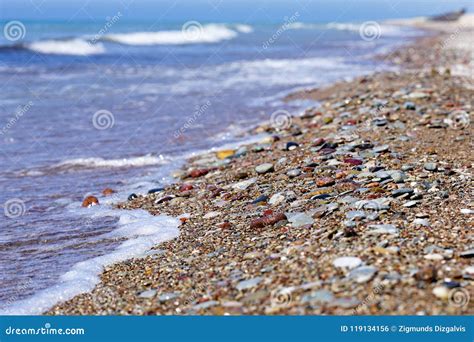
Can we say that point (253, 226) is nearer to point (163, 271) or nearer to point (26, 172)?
point (163, 271)

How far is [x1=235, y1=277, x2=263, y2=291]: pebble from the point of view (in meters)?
4.91

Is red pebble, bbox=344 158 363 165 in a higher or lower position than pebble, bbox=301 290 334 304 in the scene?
higher

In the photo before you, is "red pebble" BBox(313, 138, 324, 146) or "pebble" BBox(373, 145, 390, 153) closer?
"pebble" BBox(373, 145, 390, 153)

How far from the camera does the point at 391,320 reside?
4215mm

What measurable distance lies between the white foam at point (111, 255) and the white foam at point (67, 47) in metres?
26.8

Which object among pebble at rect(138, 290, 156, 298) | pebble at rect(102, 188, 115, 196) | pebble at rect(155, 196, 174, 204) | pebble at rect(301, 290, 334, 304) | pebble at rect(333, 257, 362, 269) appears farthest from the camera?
pebble at rect(102, 188, 115, 196)

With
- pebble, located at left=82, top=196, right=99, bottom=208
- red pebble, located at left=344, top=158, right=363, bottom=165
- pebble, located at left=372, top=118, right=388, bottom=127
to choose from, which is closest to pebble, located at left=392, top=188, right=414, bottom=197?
red pebble, located at left=344, top=158, right=363, bottom=165

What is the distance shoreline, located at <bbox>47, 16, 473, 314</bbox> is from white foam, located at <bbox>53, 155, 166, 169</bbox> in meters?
1.53

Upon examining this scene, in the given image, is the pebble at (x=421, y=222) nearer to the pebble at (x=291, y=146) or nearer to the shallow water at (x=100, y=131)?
the shallow water at (x=100, y=131)

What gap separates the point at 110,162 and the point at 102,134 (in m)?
2.39

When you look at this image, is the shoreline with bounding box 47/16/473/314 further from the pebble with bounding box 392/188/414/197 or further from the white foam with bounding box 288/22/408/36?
the white foam with bounding box 288/22/408/36

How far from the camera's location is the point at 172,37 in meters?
45.9

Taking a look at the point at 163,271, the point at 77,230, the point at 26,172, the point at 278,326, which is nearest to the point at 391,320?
the point at 278,326

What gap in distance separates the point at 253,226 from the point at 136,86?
14369 mm
